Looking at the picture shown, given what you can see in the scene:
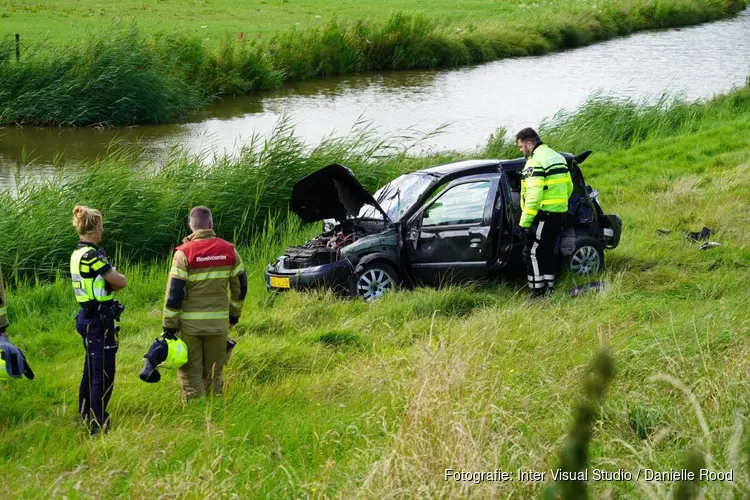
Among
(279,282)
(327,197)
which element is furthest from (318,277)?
(327,197)

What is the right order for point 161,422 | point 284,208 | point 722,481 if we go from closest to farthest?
1. point 722,481
2. point 161,422
3. point 284,208

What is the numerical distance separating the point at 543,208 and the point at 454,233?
103cm

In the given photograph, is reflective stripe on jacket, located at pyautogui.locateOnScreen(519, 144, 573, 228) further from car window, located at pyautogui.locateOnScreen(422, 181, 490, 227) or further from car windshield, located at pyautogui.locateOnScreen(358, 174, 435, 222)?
car windshield, located at pyautogui.locateOnScreen(358, 174, 435, 222)

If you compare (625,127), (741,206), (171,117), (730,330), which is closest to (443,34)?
(171,117)

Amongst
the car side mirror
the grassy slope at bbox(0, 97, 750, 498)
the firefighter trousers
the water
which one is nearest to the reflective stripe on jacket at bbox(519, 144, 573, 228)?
the grassy slope at bbox(0, 97, 750, 498)

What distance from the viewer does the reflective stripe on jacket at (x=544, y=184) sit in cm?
1001

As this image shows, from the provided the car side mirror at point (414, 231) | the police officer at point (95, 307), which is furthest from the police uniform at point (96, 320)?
the car side mirror at point (414, 231)

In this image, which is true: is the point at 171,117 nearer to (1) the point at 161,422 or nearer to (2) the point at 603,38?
(1) the point at 161,422

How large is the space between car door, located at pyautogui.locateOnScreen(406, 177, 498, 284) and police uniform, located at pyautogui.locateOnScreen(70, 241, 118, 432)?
14.7ft

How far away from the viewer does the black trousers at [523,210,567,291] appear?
1018cm

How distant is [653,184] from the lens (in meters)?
15.7

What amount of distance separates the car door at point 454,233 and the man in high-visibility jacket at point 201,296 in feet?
12.4

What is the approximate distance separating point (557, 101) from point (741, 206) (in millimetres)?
→ 16736

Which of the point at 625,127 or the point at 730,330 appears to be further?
the point at 625,127
